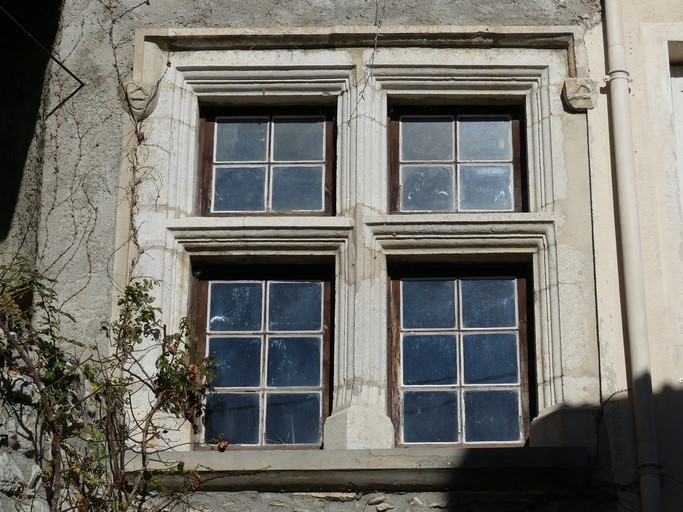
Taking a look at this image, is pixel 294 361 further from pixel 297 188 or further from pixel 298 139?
pixel 298 139

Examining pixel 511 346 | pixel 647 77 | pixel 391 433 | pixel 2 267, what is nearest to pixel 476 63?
pixel 647 77

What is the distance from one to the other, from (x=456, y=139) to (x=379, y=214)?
1.86ft

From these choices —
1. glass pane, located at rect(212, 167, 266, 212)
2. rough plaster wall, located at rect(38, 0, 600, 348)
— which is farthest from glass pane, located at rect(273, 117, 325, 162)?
rough plaster wall, located at rect(38, 0, 600, 348)

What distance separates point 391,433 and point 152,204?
4.69ft

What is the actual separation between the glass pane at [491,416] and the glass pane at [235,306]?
0.95 meters

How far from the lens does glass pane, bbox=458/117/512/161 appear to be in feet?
22.2

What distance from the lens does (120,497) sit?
5.93 metres

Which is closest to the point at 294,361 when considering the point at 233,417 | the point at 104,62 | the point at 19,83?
the point at 233,417

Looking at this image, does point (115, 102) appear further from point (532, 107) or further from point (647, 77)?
point (647, 77)

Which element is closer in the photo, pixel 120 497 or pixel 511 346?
pixel 120 497

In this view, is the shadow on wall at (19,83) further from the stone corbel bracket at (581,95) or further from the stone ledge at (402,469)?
the stone corbel bracket at (581,95)

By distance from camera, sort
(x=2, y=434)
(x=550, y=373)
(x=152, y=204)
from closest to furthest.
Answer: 1. (x=2, y=434)
2. (x=550, y=373)
3. (x=152, y=204)

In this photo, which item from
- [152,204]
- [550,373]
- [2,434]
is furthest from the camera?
[152,204]

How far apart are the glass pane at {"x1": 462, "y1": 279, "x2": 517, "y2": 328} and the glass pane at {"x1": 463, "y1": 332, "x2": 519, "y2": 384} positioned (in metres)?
0.06
